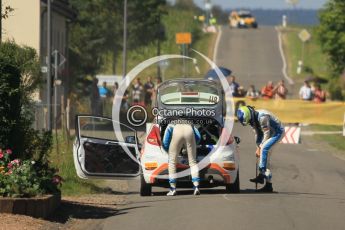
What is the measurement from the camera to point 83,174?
62.7 feet

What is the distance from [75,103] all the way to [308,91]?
9.94 metres

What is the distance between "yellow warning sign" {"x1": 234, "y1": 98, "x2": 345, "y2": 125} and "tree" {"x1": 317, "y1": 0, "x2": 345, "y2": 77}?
21866 millimetres

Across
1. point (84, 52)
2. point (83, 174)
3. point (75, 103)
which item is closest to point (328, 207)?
point (83, 174)

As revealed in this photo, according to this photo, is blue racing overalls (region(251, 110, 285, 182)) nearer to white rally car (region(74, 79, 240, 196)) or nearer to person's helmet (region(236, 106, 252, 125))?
A: person's helmet (region(236, 106, 252, 125))

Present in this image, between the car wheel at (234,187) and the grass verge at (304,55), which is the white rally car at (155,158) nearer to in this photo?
the car wheel at (234,187)

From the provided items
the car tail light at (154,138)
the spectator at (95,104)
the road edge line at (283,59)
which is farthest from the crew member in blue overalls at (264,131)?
the road edge line at (283,59)

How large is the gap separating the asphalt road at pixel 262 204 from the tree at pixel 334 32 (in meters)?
33.5

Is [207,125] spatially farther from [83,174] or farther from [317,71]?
[317,71]

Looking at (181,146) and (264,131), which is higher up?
(264,131)

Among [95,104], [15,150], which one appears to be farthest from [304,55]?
[15,150]

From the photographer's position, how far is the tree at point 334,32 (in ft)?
205

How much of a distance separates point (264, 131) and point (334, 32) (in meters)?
44.4

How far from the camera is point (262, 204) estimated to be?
16547 millimetres

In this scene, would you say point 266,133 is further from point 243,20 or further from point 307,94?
point 243,20
